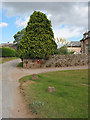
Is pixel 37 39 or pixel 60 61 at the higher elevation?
pixel 37 39

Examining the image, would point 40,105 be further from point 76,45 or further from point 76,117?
point 76,45

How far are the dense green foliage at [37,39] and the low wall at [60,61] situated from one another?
1.08 meters

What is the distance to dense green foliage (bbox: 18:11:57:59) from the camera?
62.2 ft

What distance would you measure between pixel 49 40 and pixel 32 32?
3.02 m

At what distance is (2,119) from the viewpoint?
417 cm

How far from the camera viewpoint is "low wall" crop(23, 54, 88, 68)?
19922 mm

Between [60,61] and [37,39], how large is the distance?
5556mm

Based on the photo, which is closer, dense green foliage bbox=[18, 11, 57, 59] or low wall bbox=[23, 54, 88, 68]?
dense green foliage bbox=[18, 11, 57, 59]

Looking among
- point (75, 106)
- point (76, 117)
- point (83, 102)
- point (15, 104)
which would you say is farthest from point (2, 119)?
point (83, 102)

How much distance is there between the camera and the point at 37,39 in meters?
18.9

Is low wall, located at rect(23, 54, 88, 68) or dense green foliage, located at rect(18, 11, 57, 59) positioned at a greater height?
dense green foliage, located at rect(18, 11, 57, 59)

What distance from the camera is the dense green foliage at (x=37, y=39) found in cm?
1895

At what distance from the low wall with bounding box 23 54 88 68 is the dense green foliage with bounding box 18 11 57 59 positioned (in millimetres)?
1081

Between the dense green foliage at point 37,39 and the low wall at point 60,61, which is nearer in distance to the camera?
the dense green foliage at point 37,39
